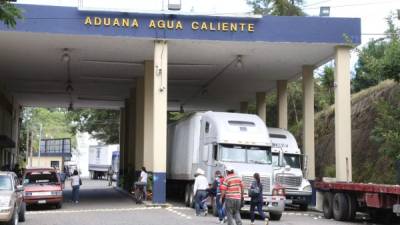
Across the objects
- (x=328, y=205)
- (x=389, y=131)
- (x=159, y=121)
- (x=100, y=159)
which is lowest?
(x=328, y=205)

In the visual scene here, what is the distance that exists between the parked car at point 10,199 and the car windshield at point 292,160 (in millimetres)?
12704

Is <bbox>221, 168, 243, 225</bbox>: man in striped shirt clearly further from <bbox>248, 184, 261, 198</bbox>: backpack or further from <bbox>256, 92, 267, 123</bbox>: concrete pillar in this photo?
<bbox>256, 92, 267, 123</bbox>: concrete pillar

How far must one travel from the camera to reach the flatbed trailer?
741 inches

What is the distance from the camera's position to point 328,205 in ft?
76.3

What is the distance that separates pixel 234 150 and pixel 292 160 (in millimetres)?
6099

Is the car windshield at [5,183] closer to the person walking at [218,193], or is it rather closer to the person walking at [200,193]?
the person walking at [218,193]

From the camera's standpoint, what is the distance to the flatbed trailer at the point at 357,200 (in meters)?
18.8

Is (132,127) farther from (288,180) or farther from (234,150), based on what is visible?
(234,150)

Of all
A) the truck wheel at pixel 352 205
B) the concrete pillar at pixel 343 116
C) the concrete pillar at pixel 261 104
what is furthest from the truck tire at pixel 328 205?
the concrete pillar at pixel 261 104

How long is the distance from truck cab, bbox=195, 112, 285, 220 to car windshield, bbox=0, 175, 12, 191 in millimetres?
7490

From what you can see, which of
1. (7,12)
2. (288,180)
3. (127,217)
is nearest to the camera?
(7,12)

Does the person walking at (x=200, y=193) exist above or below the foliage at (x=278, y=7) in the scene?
below

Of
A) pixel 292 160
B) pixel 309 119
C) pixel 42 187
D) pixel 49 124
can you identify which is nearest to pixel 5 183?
pixel 42 187

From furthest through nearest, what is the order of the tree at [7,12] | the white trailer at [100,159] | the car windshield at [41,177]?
the white trailer at [100,159] < the car windshield at [41,177] < the tree at [7,12]
